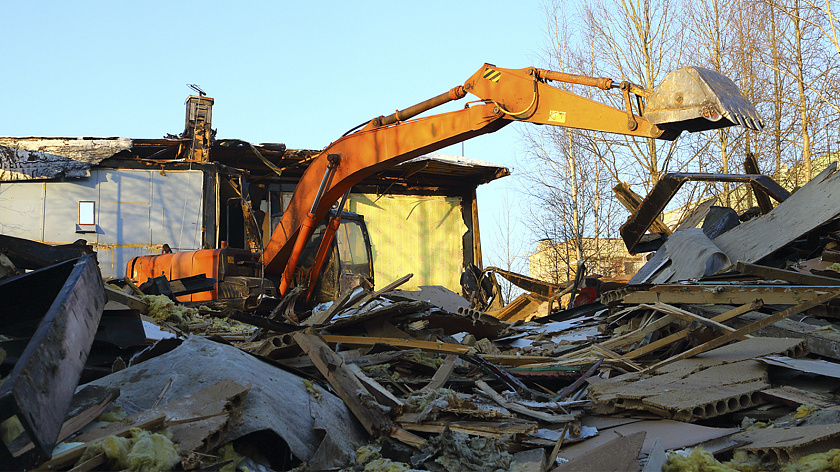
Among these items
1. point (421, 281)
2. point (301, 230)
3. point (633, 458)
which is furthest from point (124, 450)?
point (421, 281)

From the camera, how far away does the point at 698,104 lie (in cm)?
548

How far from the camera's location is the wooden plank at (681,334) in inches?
176

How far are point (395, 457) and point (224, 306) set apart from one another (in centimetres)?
597

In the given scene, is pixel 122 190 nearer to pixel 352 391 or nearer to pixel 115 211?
pixel 115 211

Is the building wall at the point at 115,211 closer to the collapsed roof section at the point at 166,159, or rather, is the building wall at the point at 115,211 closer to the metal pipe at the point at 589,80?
the collapsed roof section at the point at 166,159

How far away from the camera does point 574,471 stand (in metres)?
2.47

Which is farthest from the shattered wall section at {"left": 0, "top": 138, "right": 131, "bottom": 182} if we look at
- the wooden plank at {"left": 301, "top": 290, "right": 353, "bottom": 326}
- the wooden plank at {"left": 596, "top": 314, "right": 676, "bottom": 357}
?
the wooden plank at {"left": 596, "top": 314, "right": 676, "bottom": 357}

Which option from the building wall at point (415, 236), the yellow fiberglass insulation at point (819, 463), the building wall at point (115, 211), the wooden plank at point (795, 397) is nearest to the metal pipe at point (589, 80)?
the wooden plank at point (795, 397)

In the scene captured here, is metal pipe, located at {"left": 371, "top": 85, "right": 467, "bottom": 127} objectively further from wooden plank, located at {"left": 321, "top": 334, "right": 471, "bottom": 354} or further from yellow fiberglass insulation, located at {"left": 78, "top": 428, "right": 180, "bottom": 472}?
yellow fiberglass insulation, located at {"left": 78, "top": 428, "right": 180, "bottom": 472}

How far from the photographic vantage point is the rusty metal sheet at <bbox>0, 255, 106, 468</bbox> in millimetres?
1816

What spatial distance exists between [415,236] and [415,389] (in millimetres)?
14361

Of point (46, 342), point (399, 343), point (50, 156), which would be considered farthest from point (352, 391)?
point (50, 156)

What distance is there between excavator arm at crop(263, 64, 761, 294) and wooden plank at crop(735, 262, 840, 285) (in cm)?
127

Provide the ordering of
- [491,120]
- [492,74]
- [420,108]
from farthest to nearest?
1. [420,108]
2. [492,74]
3. [491,120]
